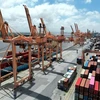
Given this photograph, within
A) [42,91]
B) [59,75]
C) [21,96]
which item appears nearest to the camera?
[21,96]

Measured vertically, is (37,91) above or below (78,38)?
below

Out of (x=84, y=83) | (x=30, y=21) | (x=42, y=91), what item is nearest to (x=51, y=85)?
(x=42, y=91)

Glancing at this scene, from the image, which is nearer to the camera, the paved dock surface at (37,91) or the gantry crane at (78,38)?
the paved dock surface at (37,91)

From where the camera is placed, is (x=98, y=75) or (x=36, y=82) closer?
(x=98, y=75)

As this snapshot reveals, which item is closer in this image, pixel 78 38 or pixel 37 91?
pixel 37 91

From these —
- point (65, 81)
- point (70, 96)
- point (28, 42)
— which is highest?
point (28, 42)

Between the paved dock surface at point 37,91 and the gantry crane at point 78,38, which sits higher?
the gantry crane at point 78,38

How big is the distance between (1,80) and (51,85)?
12658 millimetres

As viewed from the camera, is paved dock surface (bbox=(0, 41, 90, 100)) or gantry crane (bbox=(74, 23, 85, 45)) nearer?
paved dock surface (bbox=(0, 41, 90, 100))

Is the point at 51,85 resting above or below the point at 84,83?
below

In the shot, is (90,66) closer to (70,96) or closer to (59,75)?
(59,75)

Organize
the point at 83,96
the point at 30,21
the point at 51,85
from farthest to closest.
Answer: the point at 30,21 < the point at 51,85 < the point at 83,96

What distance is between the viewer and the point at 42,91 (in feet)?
98.3

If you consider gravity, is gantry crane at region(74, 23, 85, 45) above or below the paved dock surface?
above
